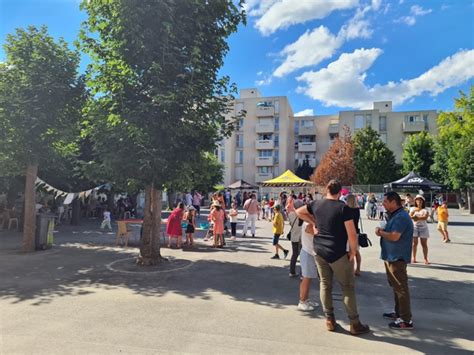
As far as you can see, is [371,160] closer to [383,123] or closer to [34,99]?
[383,123]

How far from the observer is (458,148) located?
113ft

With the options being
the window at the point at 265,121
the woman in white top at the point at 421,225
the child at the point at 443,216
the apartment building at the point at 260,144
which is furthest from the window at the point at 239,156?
the woman in white top at the point at 421,225

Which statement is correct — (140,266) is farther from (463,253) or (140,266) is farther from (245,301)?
(463,253)

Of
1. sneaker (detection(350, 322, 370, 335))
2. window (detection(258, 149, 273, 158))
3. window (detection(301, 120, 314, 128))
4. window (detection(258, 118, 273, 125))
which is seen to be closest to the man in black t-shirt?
sneaker (detection(350, 322, 370, 335))

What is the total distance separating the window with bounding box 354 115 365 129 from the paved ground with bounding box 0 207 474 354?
4634 cm

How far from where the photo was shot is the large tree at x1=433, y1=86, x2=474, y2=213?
27422mm

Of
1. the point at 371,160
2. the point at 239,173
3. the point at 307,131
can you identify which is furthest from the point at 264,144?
the point at 371,160

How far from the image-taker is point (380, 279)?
24.4 ft

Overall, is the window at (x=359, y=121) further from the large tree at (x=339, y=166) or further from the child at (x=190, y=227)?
the child at (x=190, y=227)

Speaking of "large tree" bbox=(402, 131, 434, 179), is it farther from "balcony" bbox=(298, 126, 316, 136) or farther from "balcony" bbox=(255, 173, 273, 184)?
"balcony" bbox=(255, 173, 273, 184)

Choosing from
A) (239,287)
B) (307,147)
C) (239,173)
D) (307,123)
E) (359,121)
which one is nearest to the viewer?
(239,287)

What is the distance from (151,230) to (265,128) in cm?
4754

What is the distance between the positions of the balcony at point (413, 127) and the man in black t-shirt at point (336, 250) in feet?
175

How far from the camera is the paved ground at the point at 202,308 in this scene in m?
4.18
